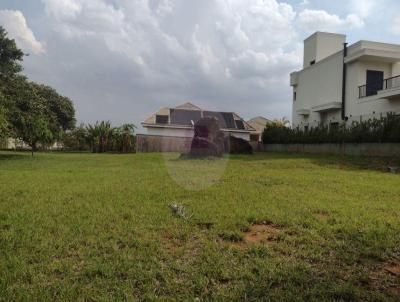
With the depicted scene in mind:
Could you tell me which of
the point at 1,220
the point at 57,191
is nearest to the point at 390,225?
the point at 1,220

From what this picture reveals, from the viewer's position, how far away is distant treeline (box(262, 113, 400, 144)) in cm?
1616

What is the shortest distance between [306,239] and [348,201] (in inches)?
98.9

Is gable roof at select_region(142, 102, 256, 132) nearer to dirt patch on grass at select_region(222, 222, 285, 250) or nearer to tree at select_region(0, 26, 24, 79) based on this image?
tree at select_region(0, 26, 24, 79)

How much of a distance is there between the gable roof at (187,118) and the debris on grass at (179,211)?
27.6 m

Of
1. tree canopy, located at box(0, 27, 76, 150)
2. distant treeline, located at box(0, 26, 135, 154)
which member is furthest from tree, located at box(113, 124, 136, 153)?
tree canopy, located at box(0, 27, 76, 150)

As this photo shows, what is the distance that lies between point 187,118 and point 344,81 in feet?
50.5

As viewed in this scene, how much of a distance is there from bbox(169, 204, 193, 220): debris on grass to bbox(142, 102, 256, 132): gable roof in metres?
27.6

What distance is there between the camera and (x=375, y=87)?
22.4 meters

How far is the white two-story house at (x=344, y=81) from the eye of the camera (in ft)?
68.4

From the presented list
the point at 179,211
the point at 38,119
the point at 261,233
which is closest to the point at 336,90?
the point at 38,119

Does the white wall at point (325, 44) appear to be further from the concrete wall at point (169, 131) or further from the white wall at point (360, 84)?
the concrete wall at point (169, 131)

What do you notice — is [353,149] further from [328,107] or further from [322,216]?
[322,216]

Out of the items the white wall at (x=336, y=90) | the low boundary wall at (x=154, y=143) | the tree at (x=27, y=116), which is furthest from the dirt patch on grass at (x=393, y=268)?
the low boundary wall at (x=154, y=143)

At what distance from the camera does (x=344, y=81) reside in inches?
933
